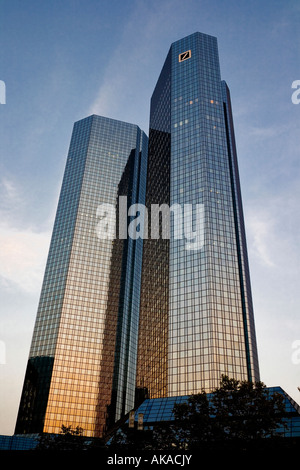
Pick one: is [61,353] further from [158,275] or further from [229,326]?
[229,326]

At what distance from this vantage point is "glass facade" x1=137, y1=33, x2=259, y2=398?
119312 millimetres

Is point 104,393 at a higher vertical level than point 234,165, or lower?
lower

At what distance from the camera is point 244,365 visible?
11638 cm

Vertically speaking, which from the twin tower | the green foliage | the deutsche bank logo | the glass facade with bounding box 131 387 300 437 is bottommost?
the green foliage

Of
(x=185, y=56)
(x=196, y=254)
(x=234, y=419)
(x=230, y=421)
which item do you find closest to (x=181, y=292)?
(x=196, y=254)

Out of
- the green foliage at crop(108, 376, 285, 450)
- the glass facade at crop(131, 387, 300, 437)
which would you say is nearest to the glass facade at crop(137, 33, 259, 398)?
the glass facade at crop(131, 387, 300, 437)

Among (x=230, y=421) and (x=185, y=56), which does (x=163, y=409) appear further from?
(x=185, y=56)

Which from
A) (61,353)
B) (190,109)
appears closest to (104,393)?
(61,353)

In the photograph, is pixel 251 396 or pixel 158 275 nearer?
pixel 251 396

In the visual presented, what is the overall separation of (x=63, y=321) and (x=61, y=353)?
617 inches

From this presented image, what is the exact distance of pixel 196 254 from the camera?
13338 centimetres

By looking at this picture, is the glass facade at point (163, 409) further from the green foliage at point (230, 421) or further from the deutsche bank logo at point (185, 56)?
the deutsche bank logo at point (185, 56)

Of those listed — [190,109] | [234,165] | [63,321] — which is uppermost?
[190,109]

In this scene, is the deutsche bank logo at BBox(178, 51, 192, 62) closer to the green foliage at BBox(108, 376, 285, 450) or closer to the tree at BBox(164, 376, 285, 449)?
the green foliage at BBox(108, 376, 285, 450)
